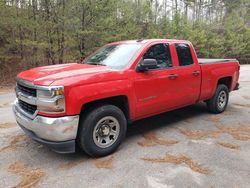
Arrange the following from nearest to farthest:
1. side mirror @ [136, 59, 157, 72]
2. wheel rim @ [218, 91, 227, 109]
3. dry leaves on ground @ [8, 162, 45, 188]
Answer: dry leaves on ground @ [8, 162, 45, 188] < side mirror @ [136, 59, 157, 72] < wheel rim @ [218, 91, 227, 109]

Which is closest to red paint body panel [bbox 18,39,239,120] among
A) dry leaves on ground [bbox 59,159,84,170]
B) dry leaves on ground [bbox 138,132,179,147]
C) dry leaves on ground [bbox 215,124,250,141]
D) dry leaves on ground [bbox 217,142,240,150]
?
dry leaves on ground [bbox 138,132,179,147]

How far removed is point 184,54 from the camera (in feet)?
16.9

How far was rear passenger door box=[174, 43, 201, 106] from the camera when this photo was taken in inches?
194

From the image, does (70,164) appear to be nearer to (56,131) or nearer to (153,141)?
(56,131)

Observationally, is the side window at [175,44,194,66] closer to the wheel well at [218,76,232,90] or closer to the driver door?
the driver door

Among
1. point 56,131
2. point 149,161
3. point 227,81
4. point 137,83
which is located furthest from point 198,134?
point 56,131

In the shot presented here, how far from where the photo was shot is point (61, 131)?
10.7 ft

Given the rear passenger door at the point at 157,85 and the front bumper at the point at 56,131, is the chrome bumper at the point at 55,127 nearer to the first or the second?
the front bumper at the point at 56,131

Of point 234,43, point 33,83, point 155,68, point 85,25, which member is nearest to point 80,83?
point 33,83

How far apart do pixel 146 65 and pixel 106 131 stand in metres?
1.30

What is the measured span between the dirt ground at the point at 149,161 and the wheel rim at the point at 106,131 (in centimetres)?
24

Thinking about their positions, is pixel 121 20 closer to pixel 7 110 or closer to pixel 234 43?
pixel 7 110

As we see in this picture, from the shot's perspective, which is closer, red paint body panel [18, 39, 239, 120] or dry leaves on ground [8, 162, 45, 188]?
dry leaves on ground [8, 162, 45, 188]

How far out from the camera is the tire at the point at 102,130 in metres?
3.53
